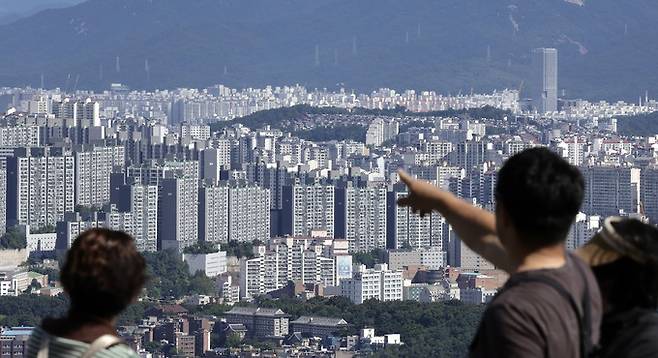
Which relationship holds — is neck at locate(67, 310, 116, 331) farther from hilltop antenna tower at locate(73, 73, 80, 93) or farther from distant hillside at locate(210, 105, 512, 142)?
hilltop antenna tower at locate(73, 73, 80, 93)

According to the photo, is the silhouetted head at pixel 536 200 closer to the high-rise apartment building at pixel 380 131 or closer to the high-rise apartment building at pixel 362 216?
the high-rise apartment building at pixel 362 216

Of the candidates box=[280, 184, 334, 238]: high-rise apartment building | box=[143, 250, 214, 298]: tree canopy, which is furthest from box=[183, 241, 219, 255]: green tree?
box=[280, 184, 334, 238]: high-rise apartment building

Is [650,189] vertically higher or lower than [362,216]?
higher

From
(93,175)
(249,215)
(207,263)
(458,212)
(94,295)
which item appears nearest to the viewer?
(94,295)

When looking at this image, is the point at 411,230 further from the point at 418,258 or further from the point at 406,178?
the point at 406,178

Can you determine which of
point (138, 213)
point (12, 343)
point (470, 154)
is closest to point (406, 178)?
point (12, 343)

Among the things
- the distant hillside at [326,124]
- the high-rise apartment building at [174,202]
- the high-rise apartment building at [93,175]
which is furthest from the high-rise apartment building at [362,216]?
the distant hillside at [326,124]
